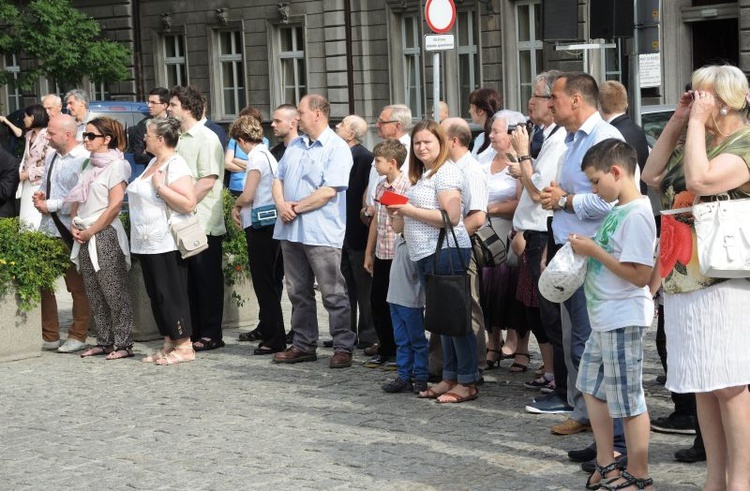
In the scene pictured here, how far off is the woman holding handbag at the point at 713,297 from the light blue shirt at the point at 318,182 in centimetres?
433

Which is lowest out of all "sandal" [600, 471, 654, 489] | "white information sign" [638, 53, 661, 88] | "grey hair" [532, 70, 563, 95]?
"sandal" [600, 471, 654, 489]

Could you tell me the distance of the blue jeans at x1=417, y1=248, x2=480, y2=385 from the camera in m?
8.27

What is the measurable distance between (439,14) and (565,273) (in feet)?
29.5

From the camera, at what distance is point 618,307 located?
242 inches

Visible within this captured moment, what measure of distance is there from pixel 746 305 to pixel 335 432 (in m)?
2.83

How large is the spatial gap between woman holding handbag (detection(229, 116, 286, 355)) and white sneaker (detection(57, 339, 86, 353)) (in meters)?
1.49

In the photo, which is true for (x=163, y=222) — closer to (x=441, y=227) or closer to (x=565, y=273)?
(x=441, y=227)

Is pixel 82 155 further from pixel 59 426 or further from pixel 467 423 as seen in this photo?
pixel 467 423

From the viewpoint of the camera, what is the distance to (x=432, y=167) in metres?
8.38

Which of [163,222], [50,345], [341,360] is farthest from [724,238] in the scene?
[50,345]

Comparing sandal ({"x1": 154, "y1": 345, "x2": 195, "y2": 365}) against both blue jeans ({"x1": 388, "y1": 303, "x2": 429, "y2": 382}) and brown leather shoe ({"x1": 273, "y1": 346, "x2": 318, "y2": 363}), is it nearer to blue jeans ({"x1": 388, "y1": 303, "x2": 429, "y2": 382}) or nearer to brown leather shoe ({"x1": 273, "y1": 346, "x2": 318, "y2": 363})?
brown leather shoe ({"x1": 273, "y1": 346, "x2": 318, "y2": 363})

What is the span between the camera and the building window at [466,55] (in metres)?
28.4

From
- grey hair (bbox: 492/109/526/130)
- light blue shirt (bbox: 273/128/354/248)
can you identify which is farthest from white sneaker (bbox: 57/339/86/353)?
grey hair (bbox: 492/109/526/130)

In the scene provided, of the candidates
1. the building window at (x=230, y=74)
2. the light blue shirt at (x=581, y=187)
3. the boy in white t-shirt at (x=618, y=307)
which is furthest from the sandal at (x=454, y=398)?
the building window at (x=230, y=74)
